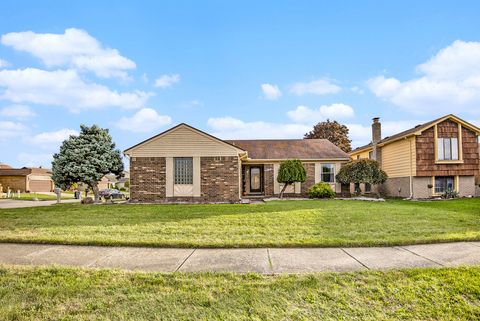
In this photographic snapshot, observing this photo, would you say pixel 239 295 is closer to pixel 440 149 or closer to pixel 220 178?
pixel 220 178

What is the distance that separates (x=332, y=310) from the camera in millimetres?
3271

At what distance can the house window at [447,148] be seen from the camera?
19234 millimetres

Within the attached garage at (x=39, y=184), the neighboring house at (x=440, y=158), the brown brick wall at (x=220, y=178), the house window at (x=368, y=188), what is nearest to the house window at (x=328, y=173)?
the neighboring house at (x=440, y=158)

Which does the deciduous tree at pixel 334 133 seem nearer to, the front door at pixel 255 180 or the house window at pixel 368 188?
the house window at pixel 368 188

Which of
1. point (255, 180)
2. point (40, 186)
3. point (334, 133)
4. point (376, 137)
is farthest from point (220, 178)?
point (40, 186)

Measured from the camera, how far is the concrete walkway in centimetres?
472

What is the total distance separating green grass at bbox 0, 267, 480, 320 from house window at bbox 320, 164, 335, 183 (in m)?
17.3

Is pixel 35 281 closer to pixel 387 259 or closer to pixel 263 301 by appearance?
pixel 263 301

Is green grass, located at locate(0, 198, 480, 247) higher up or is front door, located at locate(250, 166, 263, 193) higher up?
front door, located at locate(250, 166, 263, 193)

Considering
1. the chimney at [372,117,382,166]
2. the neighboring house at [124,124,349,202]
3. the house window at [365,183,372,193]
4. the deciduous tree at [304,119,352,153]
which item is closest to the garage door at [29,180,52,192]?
the neighboring house at [124,124,349,202]

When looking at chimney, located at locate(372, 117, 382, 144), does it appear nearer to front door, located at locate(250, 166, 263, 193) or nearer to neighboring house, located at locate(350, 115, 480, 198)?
neighboring house, located at locate(350, 115, 480, 198)

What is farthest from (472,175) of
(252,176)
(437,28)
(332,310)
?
(332,310)

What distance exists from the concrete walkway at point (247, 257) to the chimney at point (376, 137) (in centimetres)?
1827

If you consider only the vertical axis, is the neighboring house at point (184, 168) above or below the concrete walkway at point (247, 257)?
above
